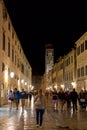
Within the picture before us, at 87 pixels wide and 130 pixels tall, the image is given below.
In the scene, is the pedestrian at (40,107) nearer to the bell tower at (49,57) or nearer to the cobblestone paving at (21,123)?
the cobblestone paving at (21,123)

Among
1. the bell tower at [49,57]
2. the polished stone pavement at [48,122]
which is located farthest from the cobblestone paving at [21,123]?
the bell tower at [49,57]

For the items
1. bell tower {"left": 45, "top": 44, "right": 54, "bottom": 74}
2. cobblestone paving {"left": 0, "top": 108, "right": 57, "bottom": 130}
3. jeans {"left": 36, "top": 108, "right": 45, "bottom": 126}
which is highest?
bell tower {"left": 45, "top": 44, "right": 54, "bottom": 74}

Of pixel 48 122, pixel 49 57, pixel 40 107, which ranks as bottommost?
pixel 48 122

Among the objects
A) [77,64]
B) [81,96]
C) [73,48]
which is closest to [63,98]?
[81,96]

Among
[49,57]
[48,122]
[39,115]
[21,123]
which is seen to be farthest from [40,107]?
[49,57]

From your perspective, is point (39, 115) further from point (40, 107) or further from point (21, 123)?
point (21, 123)

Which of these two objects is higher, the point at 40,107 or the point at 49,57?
the point at 49,57

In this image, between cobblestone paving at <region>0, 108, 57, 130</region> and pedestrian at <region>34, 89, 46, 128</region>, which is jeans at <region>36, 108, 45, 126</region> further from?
cobblestone paving at <region>0, 108, 57, 130</region>

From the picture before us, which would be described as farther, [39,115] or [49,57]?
[49,57]

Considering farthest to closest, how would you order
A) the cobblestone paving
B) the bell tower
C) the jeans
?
the bell tower < the jeans < the cobblestone paving

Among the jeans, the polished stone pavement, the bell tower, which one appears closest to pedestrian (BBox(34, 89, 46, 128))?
the jeans

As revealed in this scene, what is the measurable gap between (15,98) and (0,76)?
3552 millimetres

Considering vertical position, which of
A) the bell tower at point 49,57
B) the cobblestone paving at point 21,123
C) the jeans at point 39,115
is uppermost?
the bell tower at point 49,57

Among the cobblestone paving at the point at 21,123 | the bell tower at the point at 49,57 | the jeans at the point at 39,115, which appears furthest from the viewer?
the bell tower at the point at 49,57
